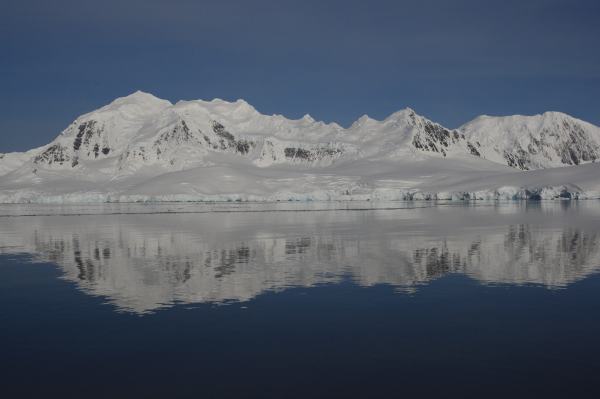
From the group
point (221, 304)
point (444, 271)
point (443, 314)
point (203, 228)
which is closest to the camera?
point (443, 314)

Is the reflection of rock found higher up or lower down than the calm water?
higher up

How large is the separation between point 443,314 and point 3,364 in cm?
1228

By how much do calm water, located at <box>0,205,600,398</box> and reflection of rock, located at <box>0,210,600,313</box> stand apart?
0.15 metres

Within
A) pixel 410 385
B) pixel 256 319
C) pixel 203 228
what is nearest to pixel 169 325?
pixel 256 319

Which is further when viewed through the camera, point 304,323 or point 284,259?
point 284,259

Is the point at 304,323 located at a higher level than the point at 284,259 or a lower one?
lower

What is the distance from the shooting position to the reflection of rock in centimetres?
2302

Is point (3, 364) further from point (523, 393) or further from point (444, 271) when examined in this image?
point (444, 271)

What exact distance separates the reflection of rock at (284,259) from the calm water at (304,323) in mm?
155

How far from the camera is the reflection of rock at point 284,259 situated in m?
23.0

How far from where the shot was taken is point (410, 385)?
1212 cm

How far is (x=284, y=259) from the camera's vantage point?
30219mm

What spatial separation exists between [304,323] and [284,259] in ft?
43.0

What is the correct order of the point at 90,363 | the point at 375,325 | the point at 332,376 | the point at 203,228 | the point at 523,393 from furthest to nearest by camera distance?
the point at 203,228
the point at 375,325
the point at 90,363
the point at 332,376
the point at 523,393
